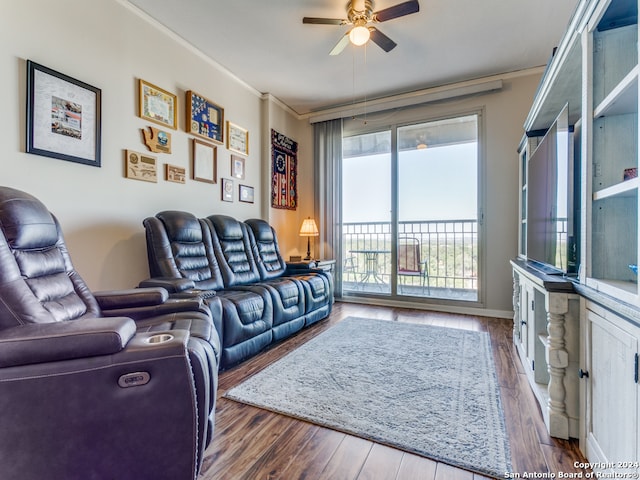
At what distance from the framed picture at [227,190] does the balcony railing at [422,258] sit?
70.3 inches

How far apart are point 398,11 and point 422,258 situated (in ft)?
9.85

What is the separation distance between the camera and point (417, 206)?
4.34 metres

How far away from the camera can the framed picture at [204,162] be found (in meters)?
3.21

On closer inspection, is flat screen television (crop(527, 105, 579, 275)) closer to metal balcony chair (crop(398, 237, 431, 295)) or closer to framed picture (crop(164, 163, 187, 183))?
metal balcony chair (crop(398, 237, 431, 295))

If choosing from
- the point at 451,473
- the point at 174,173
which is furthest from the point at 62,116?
the point at 451,473

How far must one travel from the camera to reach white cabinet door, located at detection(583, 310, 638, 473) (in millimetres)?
1013

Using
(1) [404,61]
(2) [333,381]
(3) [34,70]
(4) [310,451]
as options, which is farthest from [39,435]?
(1) [404,61]

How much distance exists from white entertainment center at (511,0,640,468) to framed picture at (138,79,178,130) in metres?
2.94

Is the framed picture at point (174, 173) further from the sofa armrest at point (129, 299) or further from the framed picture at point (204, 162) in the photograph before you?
the sofa armrest at point (129, 299)

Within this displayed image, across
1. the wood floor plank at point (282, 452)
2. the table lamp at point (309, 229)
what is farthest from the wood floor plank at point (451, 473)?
the table lamp at point (309, 229)

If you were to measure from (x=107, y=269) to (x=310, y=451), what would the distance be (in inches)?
80.6

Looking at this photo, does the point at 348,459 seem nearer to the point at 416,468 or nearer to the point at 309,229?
the point at 416,468

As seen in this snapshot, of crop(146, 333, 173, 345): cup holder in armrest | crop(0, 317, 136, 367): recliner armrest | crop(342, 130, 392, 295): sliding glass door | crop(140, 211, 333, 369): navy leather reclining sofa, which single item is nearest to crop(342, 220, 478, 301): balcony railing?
crop(342, 130, 392, 295): sliding glass door

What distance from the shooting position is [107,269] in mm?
2453
